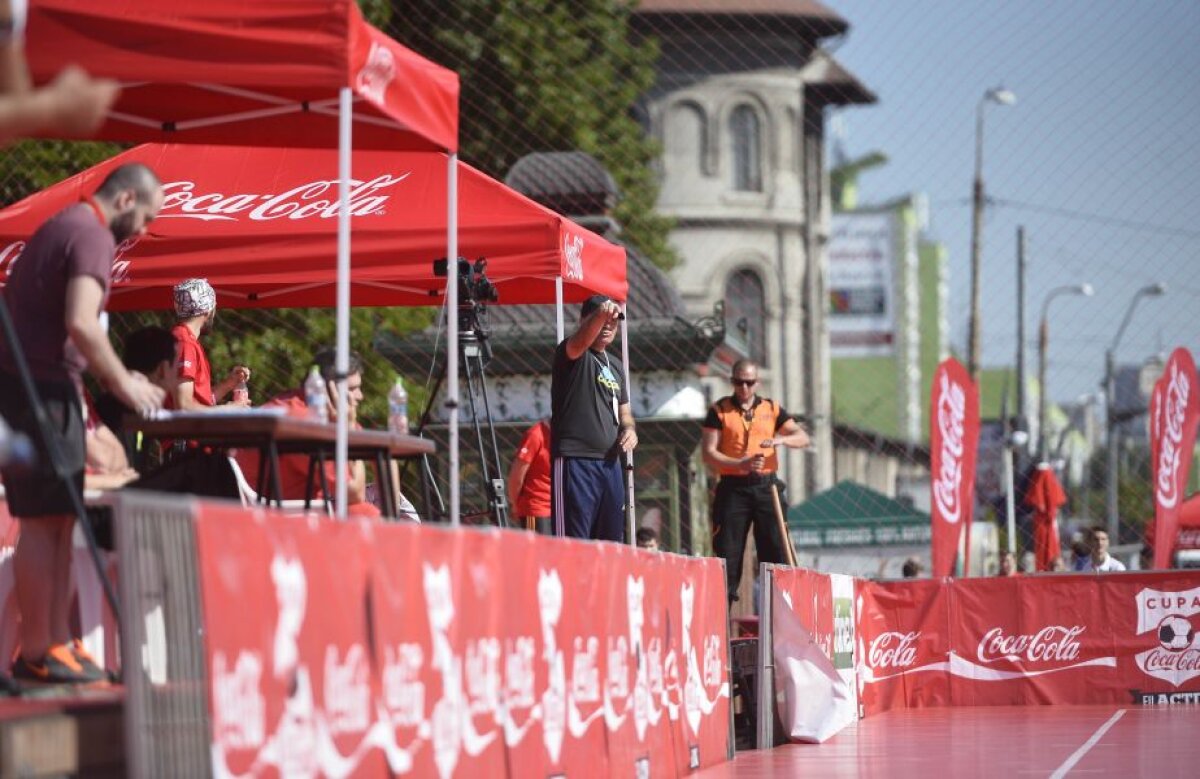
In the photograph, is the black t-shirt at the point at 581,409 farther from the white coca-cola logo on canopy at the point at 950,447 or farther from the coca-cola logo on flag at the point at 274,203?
the white coca-cola logo on canopy at the point at 950,447

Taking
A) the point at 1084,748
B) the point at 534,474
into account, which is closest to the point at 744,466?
the point at 534,474

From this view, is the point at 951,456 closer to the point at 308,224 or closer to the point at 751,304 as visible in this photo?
the point at 308,224

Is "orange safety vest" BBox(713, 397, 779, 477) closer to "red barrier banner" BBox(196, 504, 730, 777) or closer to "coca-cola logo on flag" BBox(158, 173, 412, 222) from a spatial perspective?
"coca-cola logo on flag" BBox(158, 173, 412, 222)

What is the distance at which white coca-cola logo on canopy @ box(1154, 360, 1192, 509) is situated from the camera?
19500 mm

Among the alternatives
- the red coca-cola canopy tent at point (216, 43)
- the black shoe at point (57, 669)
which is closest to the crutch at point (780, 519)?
the red coca-cola canopy tent at point (216, 43)

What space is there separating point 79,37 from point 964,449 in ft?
44.6

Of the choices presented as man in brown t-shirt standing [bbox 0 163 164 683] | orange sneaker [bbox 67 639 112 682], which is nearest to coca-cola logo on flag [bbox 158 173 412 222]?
man in brown t-shirt standing [bbox 0 163 164 683]

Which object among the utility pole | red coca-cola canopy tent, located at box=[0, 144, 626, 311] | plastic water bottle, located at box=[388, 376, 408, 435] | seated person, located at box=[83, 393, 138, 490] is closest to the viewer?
seated person, located at box=[83, 393, 138, 490]

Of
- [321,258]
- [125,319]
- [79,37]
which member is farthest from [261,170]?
[125,319]

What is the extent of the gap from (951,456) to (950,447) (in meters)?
0.10

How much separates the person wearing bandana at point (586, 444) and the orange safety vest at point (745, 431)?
2.83 meters

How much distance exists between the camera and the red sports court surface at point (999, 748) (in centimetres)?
1041

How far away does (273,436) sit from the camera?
6945mm

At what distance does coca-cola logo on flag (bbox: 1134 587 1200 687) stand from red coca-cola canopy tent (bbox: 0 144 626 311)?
7046mm
